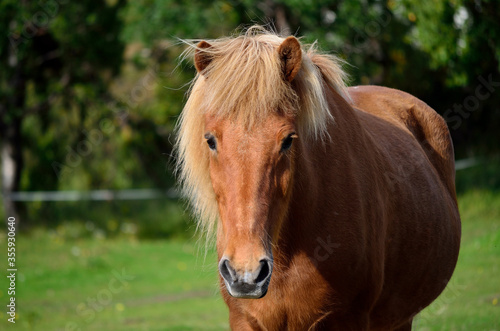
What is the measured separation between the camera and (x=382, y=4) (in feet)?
42.4

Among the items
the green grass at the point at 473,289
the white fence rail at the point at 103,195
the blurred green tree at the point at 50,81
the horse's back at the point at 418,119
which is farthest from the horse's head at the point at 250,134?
the blurred green tree at the point at 50,81

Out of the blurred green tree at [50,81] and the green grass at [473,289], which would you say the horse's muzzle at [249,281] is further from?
the blurred green tree at [50,81]

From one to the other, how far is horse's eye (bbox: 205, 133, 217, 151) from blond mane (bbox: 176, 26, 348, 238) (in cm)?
10

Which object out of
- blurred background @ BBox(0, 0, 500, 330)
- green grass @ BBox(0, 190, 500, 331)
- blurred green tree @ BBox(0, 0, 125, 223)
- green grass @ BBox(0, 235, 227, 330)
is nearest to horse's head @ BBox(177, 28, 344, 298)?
green grass @ BBox(0, 190, 500, 331)

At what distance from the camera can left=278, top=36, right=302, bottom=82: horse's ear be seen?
2.69 m

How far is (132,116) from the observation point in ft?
52.6

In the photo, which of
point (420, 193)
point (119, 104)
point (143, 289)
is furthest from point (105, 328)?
point (119, 104)

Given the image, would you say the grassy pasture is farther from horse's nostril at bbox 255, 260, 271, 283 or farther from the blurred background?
horse's nostril at bbox 255, 260, 271, 283

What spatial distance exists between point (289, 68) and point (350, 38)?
10465mm

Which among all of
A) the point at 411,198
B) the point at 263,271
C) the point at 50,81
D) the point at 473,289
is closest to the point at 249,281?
the point at 263,271

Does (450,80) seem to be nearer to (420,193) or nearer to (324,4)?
(324,4)

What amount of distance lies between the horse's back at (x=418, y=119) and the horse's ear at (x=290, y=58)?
1.73 metres

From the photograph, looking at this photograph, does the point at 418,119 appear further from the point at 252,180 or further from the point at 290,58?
the point at 252,180

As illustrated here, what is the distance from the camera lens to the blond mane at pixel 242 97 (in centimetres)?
259
